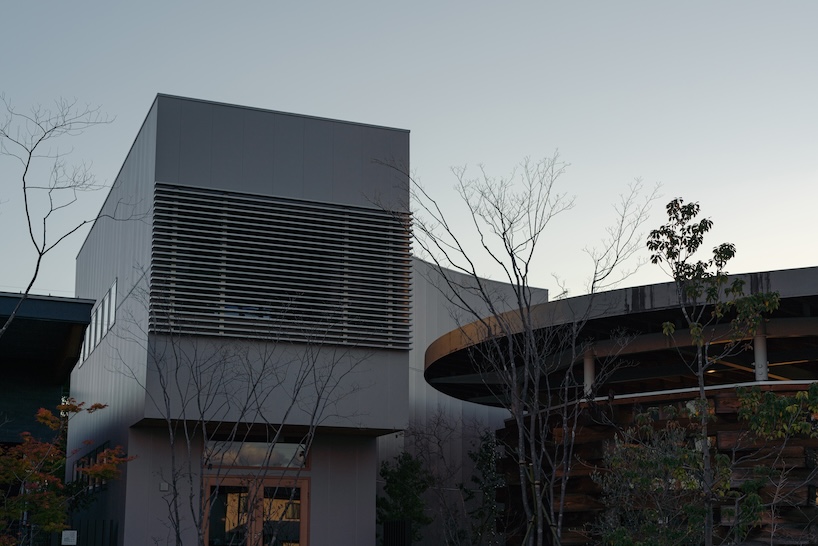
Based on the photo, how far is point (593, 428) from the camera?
19.2m

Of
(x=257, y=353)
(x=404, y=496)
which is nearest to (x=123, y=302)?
(x=257, y=353)

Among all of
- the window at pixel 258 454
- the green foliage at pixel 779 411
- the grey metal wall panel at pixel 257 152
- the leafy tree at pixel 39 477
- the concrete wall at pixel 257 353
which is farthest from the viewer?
the window at pixel 258 454

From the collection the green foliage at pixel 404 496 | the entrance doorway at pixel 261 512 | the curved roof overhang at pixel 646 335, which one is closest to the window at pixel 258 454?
the entrance doorway at pixel 261 512

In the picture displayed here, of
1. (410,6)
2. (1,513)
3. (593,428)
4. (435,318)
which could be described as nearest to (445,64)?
(410,6)

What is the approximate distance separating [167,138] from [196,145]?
21.1 inches

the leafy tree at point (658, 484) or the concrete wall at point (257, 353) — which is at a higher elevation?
the concrete wall at point (257, 353)

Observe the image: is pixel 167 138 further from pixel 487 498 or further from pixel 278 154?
pixel 487 498

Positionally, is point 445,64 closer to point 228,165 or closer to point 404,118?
point 404,118

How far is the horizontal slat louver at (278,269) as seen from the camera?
18.8 meters

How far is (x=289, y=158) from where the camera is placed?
20016mm

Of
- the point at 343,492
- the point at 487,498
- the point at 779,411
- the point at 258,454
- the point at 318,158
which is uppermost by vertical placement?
the point at 318,158

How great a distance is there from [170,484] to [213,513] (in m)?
1.59

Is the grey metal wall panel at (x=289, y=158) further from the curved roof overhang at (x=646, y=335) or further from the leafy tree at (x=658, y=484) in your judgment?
the leafy tree at (x=658, y=484)

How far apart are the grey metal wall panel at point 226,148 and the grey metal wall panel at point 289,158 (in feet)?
2.25
